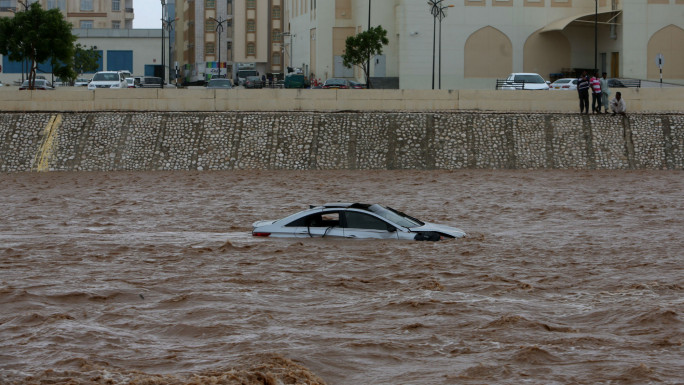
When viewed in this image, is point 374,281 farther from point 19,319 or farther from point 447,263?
point 19,319

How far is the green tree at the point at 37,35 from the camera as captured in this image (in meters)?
53.7

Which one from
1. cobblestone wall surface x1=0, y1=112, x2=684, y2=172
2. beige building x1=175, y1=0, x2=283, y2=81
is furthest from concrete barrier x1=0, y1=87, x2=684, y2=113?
beige building x1=175, y1=0, x2=283, y2=81

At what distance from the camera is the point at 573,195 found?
2917 cm

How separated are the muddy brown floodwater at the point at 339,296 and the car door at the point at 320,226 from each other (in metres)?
0.19

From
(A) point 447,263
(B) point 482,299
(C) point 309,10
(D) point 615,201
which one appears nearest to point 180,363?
(B) point 482,299

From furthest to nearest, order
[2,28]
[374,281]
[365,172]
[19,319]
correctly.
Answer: [2,28] < [365,172] < [374,281] < [19,319]

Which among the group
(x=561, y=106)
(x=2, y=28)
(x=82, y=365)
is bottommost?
(x=82, y=365)

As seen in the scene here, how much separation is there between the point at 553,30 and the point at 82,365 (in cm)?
5010

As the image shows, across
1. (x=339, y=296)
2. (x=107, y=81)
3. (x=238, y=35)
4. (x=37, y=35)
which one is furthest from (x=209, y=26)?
(x=339, y=296)

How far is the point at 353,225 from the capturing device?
18734 mm

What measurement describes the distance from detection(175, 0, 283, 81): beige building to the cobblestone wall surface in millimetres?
56890

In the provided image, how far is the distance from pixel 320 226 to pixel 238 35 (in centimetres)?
7925

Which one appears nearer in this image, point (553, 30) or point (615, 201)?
point (615, 201)

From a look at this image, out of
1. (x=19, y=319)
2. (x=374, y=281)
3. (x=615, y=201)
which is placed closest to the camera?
(x=19, y=319)
